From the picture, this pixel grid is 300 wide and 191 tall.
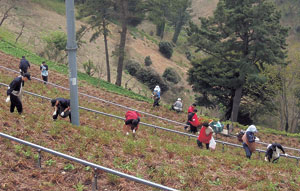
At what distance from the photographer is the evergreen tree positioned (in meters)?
22.8

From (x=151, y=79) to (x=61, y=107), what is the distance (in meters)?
33.5

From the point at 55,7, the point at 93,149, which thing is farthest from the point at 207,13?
the point at 93,149

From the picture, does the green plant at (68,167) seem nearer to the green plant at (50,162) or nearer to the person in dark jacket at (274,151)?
the green plant at (50,162)

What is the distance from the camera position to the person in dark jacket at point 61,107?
34.3 feet

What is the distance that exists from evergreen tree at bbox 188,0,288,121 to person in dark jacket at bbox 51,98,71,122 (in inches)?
646

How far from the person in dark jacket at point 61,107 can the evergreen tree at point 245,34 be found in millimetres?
16417

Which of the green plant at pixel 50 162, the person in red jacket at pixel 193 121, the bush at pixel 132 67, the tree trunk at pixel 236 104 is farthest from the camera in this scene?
the bush at pixel 132 67

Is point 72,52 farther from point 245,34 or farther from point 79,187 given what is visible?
point 245,34

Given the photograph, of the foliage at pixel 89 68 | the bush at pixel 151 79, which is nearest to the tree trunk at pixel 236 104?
the foliage at pixel 89 68

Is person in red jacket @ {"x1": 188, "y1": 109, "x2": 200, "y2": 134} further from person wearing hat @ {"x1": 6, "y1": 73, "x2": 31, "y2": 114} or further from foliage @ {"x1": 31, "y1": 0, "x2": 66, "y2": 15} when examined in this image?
foliage @ {"x1": 31, "y1": 0, "x2": 66, "y2": 15}

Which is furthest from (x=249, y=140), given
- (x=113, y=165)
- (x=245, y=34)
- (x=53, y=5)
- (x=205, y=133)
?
(x=53, y=5)

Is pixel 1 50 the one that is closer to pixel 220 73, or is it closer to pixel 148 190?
pixel 220 73

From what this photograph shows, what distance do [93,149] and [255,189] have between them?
4.31m

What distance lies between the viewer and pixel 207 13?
84.0 metres
